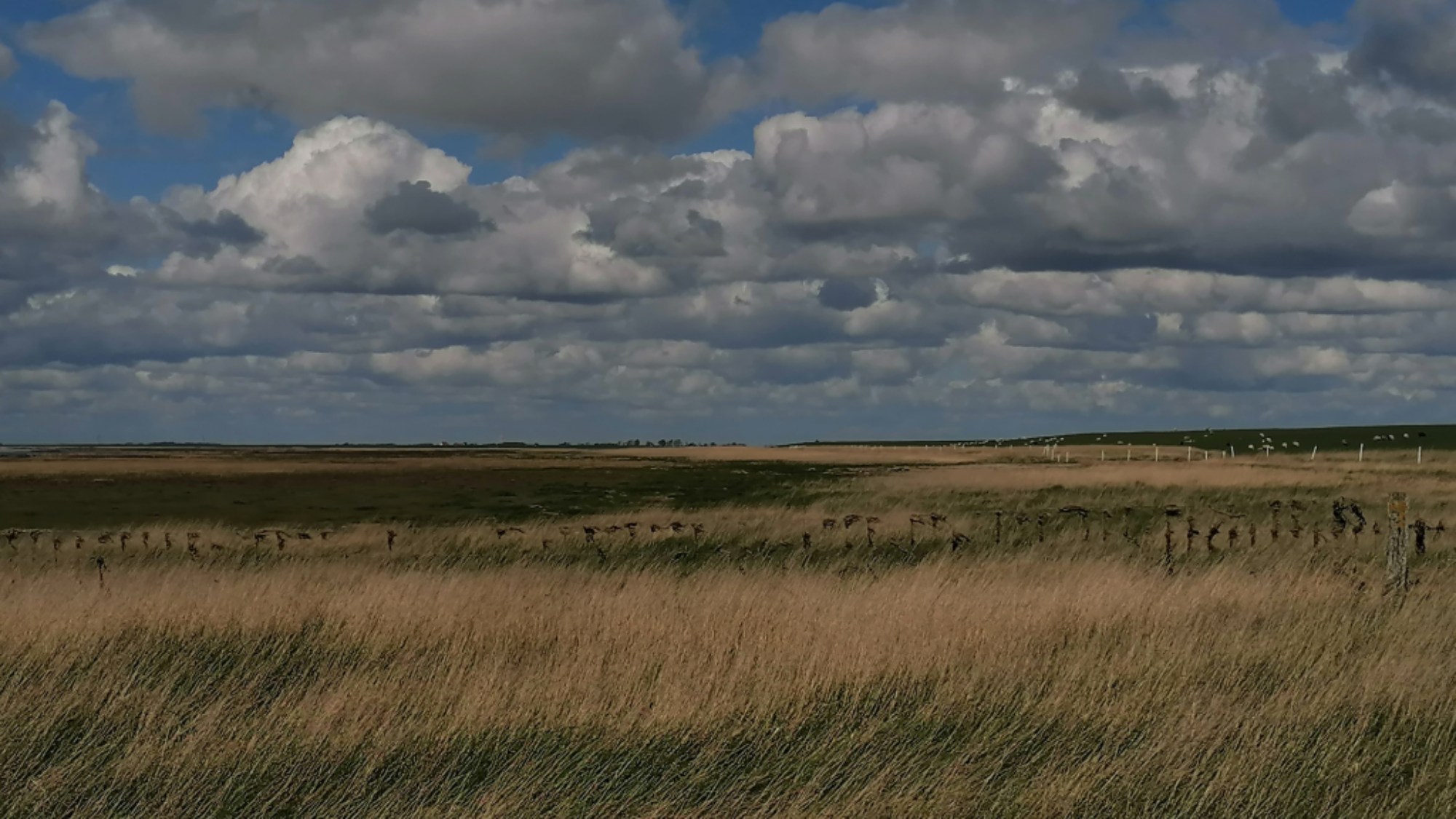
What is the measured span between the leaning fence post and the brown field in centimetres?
56

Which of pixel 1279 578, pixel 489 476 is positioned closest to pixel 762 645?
pixel 1279 578

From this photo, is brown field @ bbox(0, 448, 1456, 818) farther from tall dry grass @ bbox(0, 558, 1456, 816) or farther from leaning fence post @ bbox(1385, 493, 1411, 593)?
leaning fence post @ bbox(1385, 493, 1411, 593)

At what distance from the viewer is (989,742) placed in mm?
9242

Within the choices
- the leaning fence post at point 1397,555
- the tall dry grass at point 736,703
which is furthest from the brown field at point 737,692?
the leaning fence post at point 1397,555

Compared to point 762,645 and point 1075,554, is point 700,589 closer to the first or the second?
point 762,645

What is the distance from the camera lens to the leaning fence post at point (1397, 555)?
16156 millimetres

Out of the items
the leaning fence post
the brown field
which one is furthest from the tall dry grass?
the leaning fence post

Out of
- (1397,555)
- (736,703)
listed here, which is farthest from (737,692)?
(1397,555)

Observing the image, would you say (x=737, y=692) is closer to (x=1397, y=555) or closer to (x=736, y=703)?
(x=736, y=703)

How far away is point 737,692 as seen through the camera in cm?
1055

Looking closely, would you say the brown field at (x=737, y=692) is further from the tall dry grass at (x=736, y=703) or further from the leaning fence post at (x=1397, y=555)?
the leaning fence post at (x=1397, y=555)

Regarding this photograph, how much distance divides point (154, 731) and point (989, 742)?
6.54 metres

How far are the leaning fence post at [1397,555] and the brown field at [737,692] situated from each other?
1.84 feet

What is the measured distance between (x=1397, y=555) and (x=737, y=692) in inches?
432
